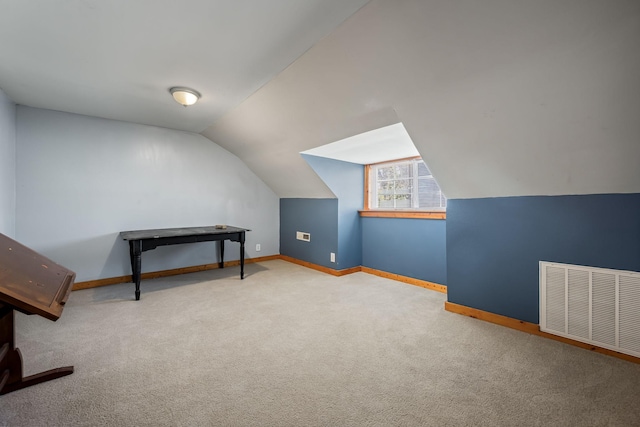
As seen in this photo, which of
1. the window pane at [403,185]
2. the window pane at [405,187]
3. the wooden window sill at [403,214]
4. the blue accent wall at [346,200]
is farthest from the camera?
the blue accent wall at [346,200]

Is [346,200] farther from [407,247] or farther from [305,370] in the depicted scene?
[305,370]

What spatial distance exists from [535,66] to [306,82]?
163 centimetres

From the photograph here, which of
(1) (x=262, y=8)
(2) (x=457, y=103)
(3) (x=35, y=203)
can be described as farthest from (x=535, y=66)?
(3) (x=35, y=203)

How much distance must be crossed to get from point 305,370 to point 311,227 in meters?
2.94

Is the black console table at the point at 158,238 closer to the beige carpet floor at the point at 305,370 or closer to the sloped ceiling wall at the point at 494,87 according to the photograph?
the beige carpet floor at the point at 305,370

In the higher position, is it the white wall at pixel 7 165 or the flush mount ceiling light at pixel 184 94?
the flush mount ceiling light at pixel 184 94

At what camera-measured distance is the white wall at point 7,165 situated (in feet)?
9.02

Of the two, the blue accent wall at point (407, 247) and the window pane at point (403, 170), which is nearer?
the blue accent wall at point (407, 247)

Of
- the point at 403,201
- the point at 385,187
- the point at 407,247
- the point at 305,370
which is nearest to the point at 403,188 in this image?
the point at 403,201

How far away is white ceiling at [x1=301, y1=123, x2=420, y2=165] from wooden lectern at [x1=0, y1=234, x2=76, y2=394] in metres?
2.61

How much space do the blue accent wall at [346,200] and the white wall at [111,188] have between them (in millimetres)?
1706

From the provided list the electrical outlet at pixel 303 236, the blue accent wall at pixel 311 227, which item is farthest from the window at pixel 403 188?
the electrical outlet at pixel 303 236

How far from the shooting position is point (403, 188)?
13.0 ft

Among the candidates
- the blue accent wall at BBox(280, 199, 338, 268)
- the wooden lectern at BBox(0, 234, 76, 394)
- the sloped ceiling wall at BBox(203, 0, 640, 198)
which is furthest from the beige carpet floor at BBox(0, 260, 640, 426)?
the blue accent wall at BBox(280, 199, 338, 268)
